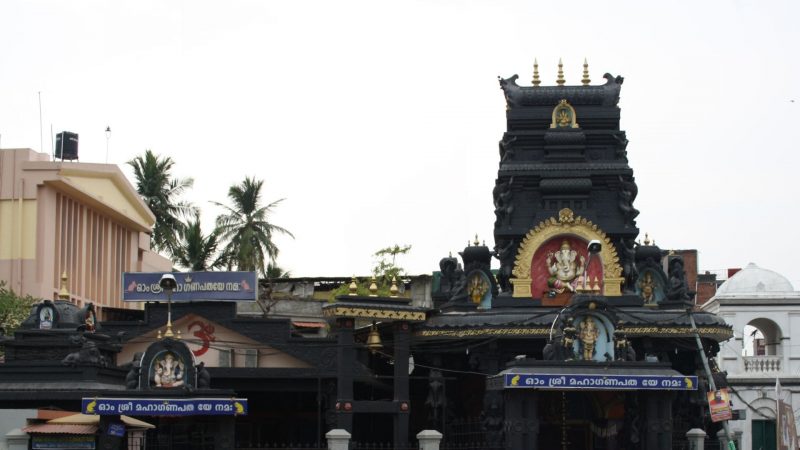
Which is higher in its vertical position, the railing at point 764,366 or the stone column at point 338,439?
the railing at point 764,366

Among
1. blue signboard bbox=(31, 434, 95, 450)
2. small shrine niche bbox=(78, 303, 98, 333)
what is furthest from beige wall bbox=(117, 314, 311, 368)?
blue signboard bbox=(31, 434, 95, 450)

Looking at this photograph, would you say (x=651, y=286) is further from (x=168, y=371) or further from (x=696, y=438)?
(x=168, y=371)

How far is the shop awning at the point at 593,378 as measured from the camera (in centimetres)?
4656

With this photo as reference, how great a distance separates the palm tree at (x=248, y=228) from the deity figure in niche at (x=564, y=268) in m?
33.5

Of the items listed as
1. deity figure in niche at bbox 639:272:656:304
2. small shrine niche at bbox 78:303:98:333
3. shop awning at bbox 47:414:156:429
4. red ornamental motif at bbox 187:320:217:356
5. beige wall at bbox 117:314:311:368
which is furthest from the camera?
deity figure in niche at bbox 639:272:656:304

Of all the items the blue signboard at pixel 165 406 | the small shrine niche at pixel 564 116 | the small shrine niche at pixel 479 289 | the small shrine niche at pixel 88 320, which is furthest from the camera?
the small shrine niche at pixel 564 116

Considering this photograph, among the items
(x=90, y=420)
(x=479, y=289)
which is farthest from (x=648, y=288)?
(x=90, y=420)

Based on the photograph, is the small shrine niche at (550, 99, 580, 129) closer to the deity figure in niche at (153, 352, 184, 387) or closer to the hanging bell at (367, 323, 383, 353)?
the hanging bell at (367, 323, 383, 353)

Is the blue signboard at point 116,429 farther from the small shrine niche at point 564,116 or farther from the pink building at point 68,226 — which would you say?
the pink building at point 68,226

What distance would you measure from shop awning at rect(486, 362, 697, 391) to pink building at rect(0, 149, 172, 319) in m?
32.2

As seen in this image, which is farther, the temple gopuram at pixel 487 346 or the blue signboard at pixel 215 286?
the blue signboard at pixel 215 286

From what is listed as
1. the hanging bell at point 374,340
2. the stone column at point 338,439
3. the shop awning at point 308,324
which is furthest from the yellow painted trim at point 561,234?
the shop awning at point 308,324

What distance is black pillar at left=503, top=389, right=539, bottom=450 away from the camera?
47.2 metres

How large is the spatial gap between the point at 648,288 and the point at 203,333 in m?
16.1
